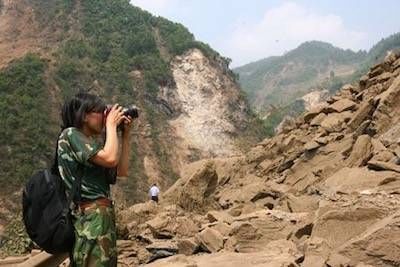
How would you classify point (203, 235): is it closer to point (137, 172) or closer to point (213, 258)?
point (213, 258)

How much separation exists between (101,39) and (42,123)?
9.48 meters

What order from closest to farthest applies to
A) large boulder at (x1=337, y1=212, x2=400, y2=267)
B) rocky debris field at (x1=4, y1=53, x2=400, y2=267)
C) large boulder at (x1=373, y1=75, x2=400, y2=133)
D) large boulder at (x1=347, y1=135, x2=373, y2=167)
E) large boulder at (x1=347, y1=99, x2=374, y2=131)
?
1. large boulder at (x1=337, y1=212, x2=400, y2=267)
2. rocky debris field at (x1=4, y1=53, x2=400, y2=267)
3. large boulder at (x1=347, y1=135, x2=373, y2=167)
4. large boulder at (x1=373, y1=75, x2=400, y2=133)
5. large boulder at (x1=347, y1=99, x2=374, y2=131)

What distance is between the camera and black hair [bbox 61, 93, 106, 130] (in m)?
2.70

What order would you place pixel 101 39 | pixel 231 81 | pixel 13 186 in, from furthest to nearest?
pixel 231 81 < pixel 101 39 < pixel 13 186

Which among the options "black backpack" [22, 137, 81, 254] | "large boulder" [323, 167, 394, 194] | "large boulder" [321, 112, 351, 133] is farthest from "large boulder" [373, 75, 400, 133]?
"black backpack" [22, 137, 81, 254]

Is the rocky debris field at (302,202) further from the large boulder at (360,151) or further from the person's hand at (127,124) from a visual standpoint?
the person's hand at (127,124)

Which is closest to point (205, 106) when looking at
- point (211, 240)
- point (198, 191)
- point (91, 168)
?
point (198, 191)

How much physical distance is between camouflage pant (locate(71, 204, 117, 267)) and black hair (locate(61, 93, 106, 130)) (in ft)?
1.38

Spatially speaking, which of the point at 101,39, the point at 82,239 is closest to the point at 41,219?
the point at 82,239

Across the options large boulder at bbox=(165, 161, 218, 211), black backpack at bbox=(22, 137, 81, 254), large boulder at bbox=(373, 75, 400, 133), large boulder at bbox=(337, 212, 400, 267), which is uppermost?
black backpack at bbox=(22, 137, 81, 254)

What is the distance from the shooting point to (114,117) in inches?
104

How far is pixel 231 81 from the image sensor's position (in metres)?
38.0

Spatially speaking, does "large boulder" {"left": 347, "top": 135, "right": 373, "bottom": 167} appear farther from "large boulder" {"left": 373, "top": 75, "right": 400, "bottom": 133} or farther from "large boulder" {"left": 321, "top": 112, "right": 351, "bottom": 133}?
"large boulder" {"left": 321, "top": 112, "right": 351, "bottom": 133}

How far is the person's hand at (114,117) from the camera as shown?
8.61 feet
